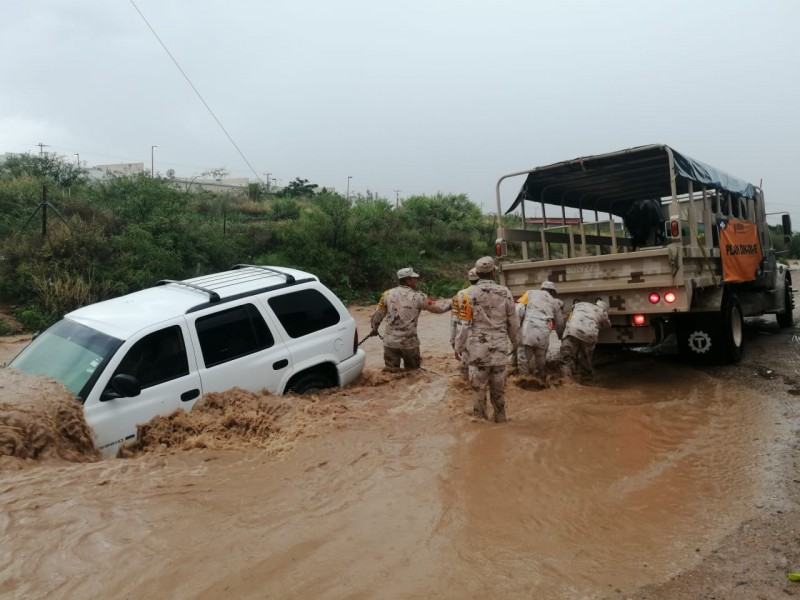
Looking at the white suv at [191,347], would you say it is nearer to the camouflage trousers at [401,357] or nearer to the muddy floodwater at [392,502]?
the muddy floodwater at [392,502]

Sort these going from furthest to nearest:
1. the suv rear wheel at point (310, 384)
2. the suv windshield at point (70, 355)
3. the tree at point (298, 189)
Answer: the tree at point (298, 189)
the suv rear wheel at point (310, 384)
the suv windshield at point (70, 355)

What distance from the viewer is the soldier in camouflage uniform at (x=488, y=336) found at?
5.77 meters

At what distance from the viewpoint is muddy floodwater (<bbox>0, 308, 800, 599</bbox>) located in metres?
3.07

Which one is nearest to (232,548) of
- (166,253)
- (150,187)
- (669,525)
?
(669,525)

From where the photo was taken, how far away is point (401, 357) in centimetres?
770

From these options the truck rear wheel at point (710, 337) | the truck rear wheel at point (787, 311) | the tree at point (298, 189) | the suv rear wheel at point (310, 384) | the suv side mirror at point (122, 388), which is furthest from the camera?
the tree at point (298, 189)

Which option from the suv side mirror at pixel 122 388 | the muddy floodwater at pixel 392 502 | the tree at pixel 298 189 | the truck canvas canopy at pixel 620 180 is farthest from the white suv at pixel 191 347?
the tree at pixel 298 189

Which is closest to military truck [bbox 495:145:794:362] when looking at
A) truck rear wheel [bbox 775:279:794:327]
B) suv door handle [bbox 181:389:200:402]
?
truck rear wheel [bbox 775:279:794:327]

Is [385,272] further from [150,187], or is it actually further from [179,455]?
[179,455]

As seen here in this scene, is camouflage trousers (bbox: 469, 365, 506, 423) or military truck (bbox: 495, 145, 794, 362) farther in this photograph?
military truck (bbox: 495, 145, 794, 362)

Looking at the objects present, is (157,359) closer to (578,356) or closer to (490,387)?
(490,387)

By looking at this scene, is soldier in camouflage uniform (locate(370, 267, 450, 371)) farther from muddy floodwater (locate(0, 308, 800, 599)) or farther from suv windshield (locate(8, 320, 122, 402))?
suv windshield (locate(8, 320, 122, 402))

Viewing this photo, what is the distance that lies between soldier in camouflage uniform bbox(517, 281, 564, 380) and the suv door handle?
3.86 metres

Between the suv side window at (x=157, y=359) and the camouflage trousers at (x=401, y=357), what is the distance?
301 centimetres
